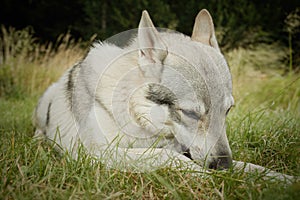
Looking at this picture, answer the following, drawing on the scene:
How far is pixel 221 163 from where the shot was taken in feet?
6.33

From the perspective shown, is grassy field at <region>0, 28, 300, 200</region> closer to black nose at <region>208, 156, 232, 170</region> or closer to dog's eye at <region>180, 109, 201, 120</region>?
black nose at <region>208, 156, 232, 170</region>

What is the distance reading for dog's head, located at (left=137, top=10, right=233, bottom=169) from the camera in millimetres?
2014

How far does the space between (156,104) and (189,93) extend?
0.77ft

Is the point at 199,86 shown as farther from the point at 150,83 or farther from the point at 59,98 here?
the point at 59,98

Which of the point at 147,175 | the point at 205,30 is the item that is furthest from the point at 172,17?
the point at 147,175

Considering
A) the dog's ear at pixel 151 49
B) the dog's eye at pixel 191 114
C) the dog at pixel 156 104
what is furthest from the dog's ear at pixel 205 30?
the dog's eye at pixel 191 114

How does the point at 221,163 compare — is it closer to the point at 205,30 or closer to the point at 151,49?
the point at 151,49

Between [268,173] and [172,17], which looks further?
[172,17]

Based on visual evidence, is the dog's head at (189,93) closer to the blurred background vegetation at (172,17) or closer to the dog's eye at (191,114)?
the dog's eye at (191,114)

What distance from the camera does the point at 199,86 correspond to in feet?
6.60

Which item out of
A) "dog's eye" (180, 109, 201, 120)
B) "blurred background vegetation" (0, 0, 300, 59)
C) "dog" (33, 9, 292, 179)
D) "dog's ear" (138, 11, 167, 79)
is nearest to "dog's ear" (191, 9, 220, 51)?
"dog" (33, 9, 292, 179)

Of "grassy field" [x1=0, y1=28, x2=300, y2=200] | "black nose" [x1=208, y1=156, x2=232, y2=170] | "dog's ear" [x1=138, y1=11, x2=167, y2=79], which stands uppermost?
"dog's ear" [x1=138, y1=11, x2=167, y2=79]

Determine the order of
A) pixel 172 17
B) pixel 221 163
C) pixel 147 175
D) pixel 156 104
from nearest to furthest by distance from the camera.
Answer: pixel 147 175 < pixel 221 163 < pixel 156 104 < pixel 172 17

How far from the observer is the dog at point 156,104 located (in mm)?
2010
